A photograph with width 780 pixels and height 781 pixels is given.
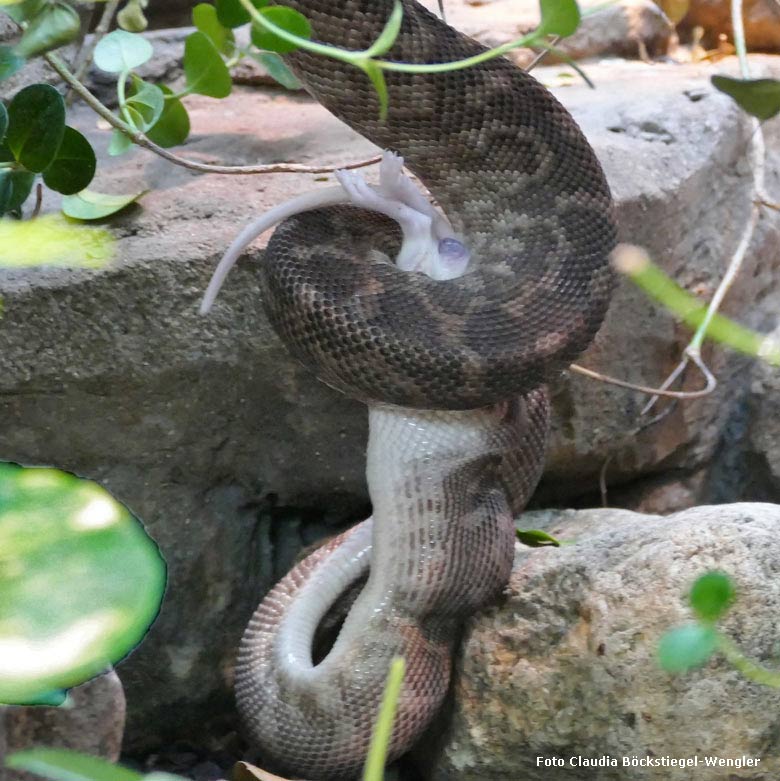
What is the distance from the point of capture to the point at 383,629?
5.13 feet

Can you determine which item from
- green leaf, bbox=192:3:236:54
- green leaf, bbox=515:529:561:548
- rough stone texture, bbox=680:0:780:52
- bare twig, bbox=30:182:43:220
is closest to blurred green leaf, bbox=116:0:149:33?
green leaf, bbox=192:3:236:54

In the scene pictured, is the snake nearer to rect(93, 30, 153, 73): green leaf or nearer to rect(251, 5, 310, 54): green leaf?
rect(251, 5, 310, 54): green leaf

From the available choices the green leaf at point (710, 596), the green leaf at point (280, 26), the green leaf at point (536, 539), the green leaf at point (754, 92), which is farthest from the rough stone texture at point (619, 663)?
the green leaf at point (280, 26)

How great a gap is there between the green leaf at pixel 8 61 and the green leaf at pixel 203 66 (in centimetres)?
30

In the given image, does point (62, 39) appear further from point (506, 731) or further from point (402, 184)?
point (506, 731)

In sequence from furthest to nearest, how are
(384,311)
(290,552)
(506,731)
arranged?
1. (290,552)
2. (506,731)
3. (384,311)

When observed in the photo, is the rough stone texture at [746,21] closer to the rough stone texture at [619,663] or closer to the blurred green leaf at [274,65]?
the blurred green leaf at [274,65]

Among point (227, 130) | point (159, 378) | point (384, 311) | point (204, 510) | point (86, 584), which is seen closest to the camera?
point (86, 584)

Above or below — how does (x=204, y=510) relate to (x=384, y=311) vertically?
below

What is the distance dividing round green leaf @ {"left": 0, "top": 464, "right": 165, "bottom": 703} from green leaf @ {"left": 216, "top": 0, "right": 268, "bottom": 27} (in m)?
1.04

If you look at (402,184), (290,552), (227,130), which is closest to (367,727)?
(290,552)

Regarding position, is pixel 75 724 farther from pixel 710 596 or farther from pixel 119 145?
pixel 119 145

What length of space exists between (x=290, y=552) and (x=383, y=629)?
41cm

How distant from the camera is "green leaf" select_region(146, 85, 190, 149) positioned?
1.86 metres
